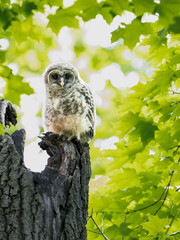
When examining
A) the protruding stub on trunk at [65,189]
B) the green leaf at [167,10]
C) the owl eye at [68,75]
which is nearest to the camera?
the green leaf at [167,10]

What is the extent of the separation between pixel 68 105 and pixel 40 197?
6.13ft

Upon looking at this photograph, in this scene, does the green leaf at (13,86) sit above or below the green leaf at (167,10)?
above

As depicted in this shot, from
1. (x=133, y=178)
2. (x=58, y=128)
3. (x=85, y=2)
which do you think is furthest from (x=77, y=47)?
(x=85, y=2)

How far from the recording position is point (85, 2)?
1969mm

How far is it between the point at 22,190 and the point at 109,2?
117cm

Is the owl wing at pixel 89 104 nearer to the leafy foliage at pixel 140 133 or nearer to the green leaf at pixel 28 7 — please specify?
the leafy foliage at pixel 140 133

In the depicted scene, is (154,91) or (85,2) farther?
(154,91)

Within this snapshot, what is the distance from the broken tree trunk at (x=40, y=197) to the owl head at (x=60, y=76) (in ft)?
6.13

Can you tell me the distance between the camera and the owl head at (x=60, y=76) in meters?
4.26

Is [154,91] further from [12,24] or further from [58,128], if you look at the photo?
[58,128]

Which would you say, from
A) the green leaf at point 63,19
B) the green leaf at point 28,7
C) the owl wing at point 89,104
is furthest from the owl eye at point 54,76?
the green leaf at point 28,7

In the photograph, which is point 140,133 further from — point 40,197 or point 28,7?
point 28,7

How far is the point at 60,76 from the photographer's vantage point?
435cm

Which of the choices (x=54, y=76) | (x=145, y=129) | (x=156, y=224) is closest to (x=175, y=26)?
(x=145, y=129)
